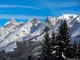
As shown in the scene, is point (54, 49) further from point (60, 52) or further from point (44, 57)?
point (44, 57)

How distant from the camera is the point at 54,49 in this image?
48406 mm

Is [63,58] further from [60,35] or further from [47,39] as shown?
[47,39]

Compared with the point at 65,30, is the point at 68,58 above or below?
below

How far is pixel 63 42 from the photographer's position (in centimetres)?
4791

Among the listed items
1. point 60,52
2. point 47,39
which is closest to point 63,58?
point 60,52

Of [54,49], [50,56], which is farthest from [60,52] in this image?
[50,56]

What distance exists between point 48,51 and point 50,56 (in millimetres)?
1153

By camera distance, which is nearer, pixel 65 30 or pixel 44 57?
pixel 65 30

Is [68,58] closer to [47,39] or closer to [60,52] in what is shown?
[60,52]

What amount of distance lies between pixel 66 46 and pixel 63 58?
7.07ft

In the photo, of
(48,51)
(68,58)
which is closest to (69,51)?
(68,58)

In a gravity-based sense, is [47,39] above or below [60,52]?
above

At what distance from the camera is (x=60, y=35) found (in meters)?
48.2

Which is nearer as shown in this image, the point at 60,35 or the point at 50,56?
the point at 60,35
